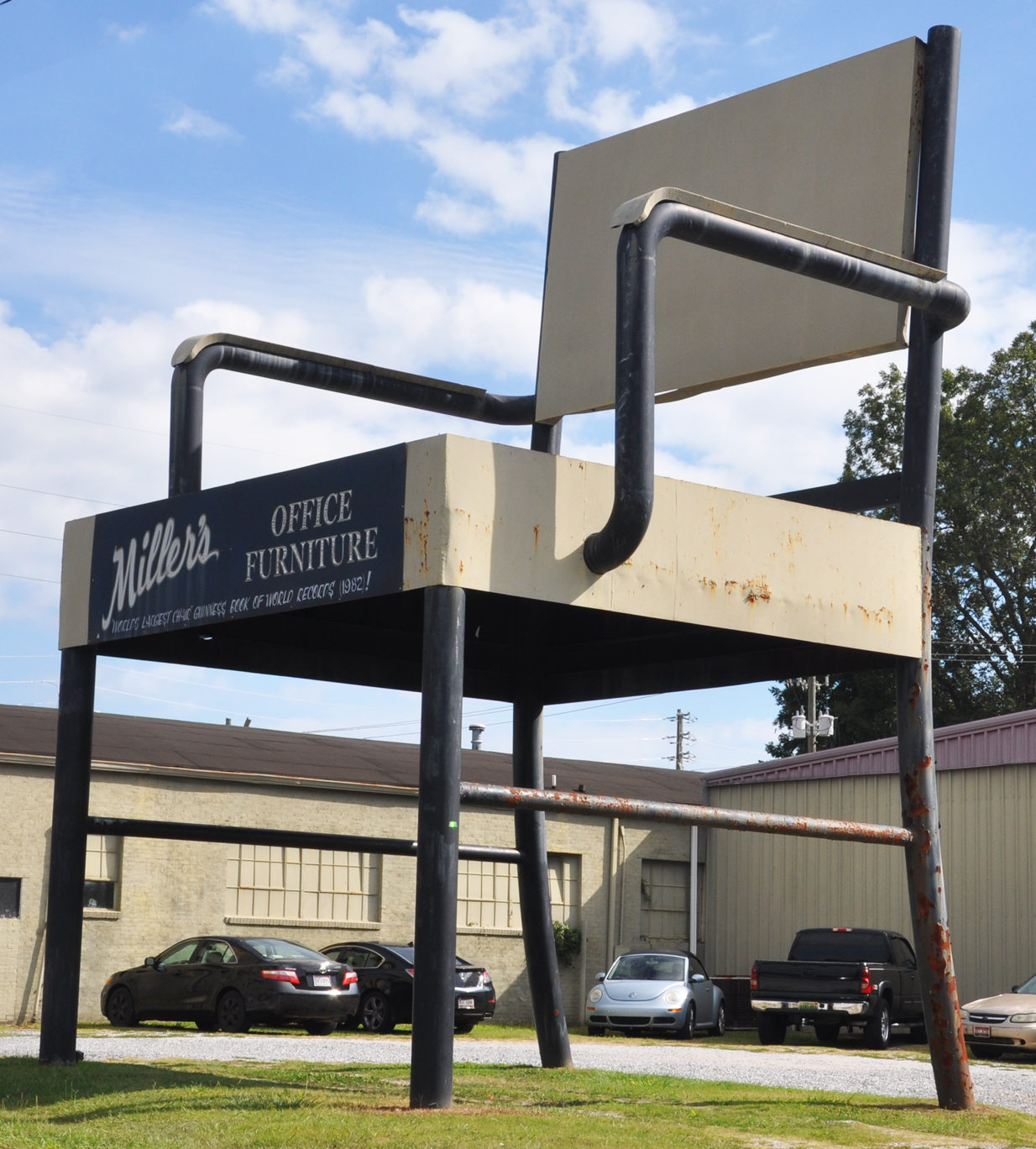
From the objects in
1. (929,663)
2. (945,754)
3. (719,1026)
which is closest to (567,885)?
(719,1026)

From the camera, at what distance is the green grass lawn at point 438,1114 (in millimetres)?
8750

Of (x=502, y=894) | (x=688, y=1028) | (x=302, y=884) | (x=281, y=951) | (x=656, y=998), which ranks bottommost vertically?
(x=688, y=1028)

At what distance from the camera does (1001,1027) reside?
2255 cm

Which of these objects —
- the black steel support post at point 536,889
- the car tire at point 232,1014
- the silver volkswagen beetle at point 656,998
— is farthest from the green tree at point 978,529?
the black steel support post at point 536,889

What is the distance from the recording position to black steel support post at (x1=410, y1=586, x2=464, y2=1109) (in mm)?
9570

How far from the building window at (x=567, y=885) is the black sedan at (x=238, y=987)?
7.73 m

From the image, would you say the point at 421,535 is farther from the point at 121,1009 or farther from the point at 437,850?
the point at 121,1009

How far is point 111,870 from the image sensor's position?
27.0 m

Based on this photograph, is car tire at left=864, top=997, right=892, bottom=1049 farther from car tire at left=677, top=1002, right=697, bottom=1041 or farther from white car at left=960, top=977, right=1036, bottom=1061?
car tire at left=677, top=1002, right=697, bottom=1041

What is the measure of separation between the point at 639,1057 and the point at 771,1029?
6621 millimetres

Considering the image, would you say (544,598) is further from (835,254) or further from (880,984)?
(880,984)

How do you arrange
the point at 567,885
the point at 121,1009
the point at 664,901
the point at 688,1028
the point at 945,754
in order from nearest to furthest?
1. the point at 121,1009
2. the point at 688,1028
3. the point at 945,754
4. the point at 567,885
5. the point at 664,901

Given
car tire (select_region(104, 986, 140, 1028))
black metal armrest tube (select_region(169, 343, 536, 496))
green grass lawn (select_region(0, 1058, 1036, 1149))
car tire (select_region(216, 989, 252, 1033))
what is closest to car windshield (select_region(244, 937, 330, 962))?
car tire (select_region(216, 989, 252, 1033))

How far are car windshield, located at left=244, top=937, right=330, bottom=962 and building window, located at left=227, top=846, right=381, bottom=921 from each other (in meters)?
3.88
